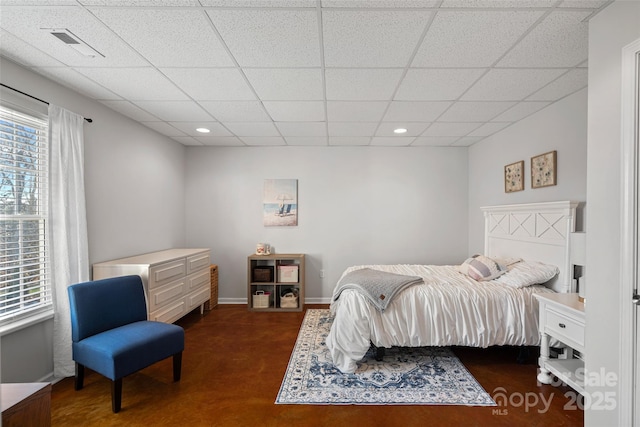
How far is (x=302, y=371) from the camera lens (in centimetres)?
255

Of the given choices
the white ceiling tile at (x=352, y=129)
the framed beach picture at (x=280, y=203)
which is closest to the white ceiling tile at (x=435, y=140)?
the white ceiling tile at (x=352, y=129)

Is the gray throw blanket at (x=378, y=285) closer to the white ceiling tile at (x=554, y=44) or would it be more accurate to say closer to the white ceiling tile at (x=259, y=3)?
the white ceiling tile at (x=554, y=44)

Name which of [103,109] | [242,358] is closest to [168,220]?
[103,109]

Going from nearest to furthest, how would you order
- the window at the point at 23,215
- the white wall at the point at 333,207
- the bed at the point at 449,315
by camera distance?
the window at the point at 23,215
the bed at the point at 449,315
the white wall at the point at 333,207

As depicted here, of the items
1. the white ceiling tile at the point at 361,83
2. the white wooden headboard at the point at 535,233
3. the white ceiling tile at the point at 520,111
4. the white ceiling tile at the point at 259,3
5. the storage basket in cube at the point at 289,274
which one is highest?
the white ceiling tile at the point at 259,3

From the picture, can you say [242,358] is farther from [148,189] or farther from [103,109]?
[103,109]

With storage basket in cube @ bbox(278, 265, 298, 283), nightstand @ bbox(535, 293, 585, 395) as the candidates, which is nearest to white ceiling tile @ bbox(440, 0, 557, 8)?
nightstand @ bbox(535, 293, 585, 395)

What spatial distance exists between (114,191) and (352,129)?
3008mm

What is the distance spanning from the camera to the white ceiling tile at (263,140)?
407cm

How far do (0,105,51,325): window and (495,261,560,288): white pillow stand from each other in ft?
14.6

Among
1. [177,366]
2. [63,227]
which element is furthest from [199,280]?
[63,227]

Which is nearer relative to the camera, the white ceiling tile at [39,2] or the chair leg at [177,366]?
the white ceiling tile at [39,2]

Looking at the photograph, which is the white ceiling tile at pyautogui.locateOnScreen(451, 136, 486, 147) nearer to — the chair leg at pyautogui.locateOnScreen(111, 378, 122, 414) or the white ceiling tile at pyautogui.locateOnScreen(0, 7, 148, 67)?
the white ceiling tile at pyautogui.locateOnScreen(0, 7, 148, 67)

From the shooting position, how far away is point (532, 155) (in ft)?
10.5
